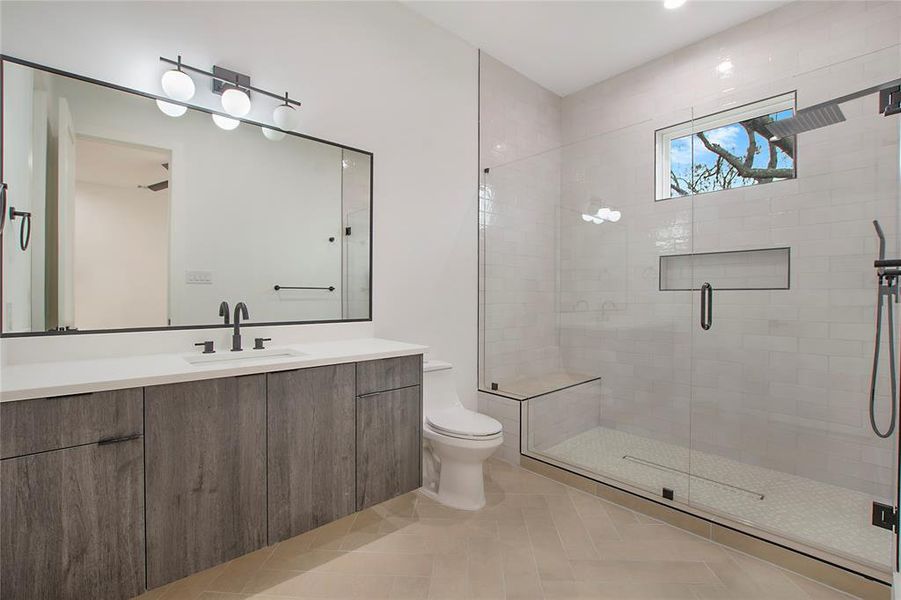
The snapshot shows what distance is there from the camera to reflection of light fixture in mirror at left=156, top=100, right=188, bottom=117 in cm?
180

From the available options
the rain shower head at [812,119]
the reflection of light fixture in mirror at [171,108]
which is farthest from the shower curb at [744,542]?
the reflection of light fixture in mirror at [171,108]

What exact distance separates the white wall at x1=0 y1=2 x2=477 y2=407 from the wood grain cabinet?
0.53 meters

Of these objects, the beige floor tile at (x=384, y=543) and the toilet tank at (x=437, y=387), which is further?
the toilet tank at (x=437, y=387)

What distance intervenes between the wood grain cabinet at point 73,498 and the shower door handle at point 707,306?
8.80 feet

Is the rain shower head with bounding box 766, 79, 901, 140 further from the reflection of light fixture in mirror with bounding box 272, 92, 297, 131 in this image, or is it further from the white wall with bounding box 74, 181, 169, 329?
the white wall with bounding box 74, 181, 169, 329

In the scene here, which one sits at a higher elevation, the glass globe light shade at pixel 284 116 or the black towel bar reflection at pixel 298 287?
the glass globe light shade at pixel 284 116

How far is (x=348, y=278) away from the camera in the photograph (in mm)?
2389

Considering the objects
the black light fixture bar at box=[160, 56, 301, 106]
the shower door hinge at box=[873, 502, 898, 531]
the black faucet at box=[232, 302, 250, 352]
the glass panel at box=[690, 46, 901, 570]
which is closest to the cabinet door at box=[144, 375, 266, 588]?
the black faucet at box=[232, 302, 250, 352]

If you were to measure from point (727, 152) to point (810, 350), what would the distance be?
1273 mm

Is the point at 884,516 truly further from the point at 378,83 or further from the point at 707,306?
the point at 378,83

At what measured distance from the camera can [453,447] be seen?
2162 mm

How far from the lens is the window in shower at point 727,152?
2414mm

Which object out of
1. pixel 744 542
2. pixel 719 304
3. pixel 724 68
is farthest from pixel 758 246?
pixel 744 542

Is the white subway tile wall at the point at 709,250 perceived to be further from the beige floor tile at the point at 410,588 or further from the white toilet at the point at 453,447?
the beige floor tile at the point at 410,588
